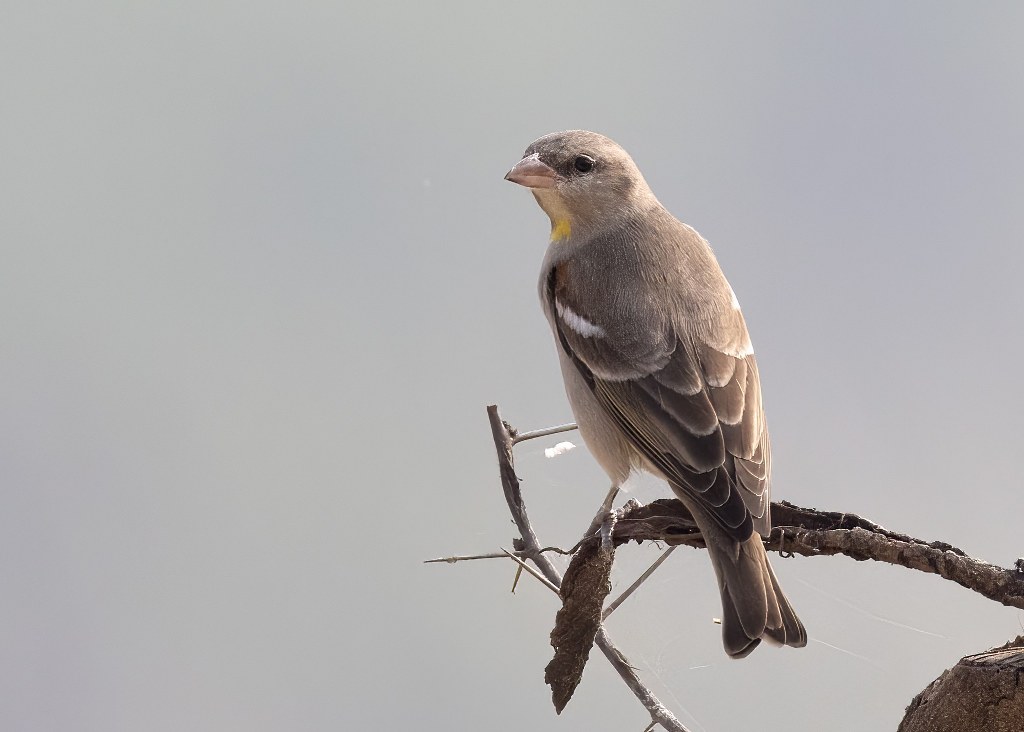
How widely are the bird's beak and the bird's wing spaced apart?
47 cm

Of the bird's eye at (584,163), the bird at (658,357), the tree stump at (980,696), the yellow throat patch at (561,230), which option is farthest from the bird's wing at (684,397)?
the tree stump at (980,696)

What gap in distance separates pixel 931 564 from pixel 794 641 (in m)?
0.71

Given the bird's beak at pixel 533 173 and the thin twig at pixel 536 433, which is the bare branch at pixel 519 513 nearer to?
the thin twig at pixel 536 433

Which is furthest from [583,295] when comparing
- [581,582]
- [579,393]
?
[581,582]

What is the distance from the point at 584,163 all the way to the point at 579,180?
0.07 m

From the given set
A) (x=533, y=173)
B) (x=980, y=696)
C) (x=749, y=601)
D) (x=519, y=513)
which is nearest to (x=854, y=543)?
(x=980, y=696)

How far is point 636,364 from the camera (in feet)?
11.2

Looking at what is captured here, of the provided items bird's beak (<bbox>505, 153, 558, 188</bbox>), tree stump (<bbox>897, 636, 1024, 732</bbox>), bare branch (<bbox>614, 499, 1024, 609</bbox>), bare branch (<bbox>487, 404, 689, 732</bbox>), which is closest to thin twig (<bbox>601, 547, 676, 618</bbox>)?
bare branch (<bbox>487, 404, 689, 732</bbox>)

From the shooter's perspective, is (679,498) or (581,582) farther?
(679,498)

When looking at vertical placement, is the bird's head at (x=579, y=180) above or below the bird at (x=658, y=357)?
above

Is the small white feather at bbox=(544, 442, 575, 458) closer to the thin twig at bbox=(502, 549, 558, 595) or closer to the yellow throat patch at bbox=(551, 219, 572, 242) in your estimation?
the thin twig at bbox=(502, 549, 558, 595)

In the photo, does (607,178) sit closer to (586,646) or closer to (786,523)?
(786,523)

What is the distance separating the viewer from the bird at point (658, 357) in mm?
2846

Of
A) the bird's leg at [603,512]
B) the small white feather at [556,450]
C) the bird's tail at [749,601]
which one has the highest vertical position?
the small white feather at [556,450]
